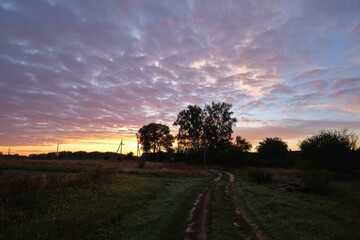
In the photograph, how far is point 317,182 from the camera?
25047 millimetres

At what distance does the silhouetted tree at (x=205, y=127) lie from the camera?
91.4m

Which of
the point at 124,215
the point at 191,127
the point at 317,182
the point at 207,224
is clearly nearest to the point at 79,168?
the point at 317,182

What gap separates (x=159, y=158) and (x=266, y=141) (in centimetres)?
4123

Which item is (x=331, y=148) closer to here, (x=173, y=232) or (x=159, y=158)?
(x=173, y=232)

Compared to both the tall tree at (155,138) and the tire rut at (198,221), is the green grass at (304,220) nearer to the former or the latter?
the tire rut at (198,221)

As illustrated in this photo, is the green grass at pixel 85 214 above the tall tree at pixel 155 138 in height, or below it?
below

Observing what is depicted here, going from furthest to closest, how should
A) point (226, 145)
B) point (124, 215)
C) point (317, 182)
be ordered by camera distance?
point (226, 145) < point (317, 182) < point (124, 215)

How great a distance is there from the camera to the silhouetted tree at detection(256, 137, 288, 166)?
10150cm

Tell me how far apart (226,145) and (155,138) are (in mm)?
37336

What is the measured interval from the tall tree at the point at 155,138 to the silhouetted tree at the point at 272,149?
35.3 m

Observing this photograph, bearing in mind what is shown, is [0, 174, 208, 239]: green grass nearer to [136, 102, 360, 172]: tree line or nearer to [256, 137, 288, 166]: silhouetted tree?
[136, 102, 360, 172]: tree line

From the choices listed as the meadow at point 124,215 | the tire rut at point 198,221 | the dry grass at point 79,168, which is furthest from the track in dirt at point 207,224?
the dry grass at point 79,168

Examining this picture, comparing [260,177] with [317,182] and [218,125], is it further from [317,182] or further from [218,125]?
[218,125]

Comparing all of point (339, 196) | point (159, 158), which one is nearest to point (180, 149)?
point (159, 158)
